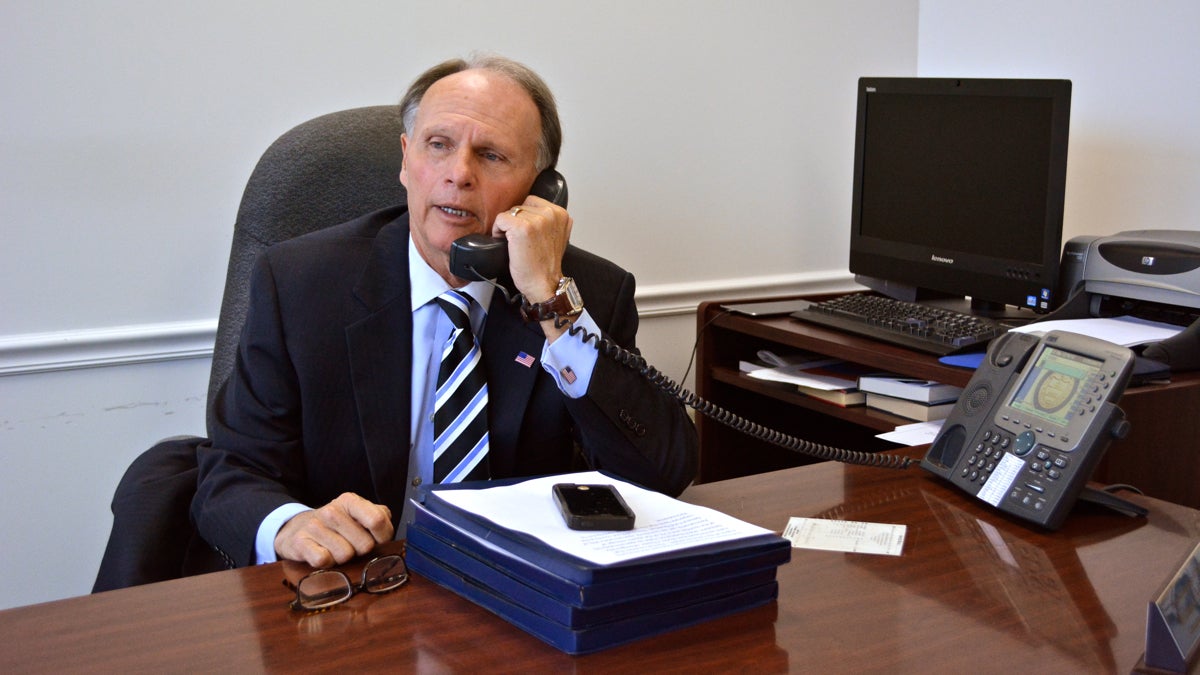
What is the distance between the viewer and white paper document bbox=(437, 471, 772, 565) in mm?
1023

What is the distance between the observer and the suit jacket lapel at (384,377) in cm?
160

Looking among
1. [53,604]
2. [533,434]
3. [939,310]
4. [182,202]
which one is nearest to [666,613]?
[53,604]

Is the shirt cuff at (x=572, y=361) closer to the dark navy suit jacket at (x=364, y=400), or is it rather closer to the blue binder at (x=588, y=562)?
the dark navy suit jacket at (x=364, y=400)

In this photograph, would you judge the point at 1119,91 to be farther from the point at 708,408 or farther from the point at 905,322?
the point at 708,408

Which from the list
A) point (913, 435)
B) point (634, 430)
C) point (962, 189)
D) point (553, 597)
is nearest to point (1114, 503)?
point (913, 435)

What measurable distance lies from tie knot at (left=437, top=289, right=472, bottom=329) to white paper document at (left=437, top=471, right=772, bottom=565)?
463mm

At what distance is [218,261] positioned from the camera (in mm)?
2346

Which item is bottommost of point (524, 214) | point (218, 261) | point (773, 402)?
point (773, 402)

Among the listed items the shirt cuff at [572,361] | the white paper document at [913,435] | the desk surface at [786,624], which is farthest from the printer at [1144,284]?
the shirt cuff at [572,361]

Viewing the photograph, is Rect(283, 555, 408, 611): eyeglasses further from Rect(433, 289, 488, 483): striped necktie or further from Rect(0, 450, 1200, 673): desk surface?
Rect(433, 289, 488, 483): striped necktie

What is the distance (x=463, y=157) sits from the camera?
1.67 metres

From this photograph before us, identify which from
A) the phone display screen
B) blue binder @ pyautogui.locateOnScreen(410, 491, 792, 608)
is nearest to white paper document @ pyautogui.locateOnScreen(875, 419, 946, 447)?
the phone display screen

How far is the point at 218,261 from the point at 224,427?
0.85 metres

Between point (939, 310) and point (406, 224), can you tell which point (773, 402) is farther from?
point (406, 224)
